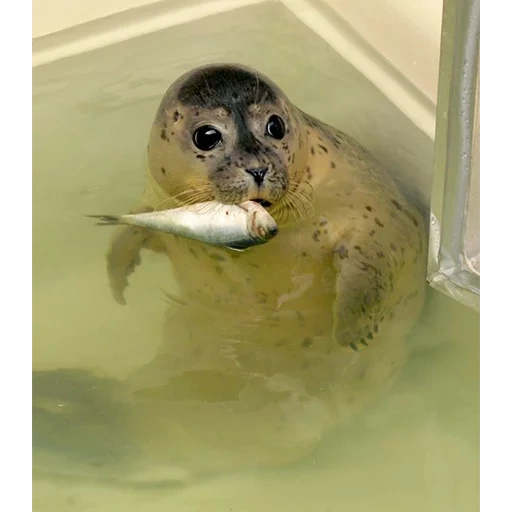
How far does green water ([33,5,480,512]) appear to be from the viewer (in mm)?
1825

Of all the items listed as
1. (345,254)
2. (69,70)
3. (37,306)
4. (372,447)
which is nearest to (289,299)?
(345,254)

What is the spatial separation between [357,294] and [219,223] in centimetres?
41

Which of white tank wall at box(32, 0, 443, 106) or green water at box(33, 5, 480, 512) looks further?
white tank wall at box(32, 0, 443, 106)

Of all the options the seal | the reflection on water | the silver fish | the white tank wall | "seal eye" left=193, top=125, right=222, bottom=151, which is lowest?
the reflection on water

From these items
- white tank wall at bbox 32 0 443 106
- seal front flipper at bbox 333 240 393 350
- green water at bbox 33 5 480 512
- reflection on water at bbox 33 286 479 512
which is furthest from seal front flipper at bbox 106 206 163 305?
white tank wall at bbox 32 0 443 106

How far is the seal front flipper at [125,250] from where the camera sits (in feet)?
6.65

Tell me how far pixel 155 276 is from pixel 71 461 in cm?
59

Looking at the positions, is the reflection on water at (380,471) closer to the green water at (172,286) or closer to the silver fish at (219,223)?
the green water at (172,286)

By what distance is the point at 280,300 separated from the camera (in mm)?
1930

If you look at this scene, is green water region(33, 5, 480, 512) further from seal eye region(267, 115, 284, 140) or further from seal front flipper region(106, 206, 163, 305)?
seal eye region(267, 115, 284, 140)

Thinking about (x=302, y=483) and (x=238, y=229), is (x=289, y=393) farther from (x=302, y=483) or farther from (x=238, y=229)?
(x=238, y=229)

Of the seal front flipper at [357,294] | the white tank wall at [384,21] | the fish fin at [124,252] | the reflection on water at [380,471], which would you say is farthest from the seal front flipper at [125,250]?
the white tank wall at [384,21]

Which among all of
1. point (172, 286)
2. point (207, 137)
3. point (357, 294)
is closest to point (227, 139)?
point (207, 137)

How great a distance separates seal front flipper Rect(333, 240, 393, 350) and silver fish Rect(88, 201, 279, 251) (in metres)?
0.33
